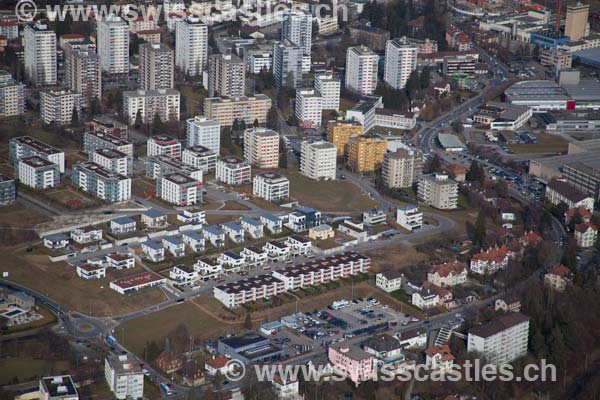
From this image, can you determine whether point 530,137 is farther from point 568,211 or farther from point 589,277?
point 589,277

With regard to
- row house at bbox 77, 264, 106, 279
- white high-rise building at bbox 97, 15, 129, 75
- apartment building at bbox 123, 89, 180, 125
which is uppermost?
white high-rise building at bbox 97, 15, 129, 75

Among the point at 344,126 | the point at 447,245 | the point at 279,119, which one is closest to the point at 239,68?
the point at 279,119

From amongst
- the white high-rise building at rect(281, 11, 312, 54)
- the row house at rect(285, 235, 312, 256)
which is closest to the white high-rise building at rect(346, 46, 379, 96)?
the white high-rise building at rect(281, 11, 312, 54)

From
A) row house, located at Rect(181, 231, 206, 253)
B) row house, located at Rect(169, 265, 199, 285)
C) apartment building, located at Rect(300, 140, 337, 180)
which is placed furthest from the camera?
apartment building, located at Rect(300, 140, 337, 180)

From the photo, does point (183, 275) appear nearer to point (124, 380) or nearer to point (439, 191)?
point (124, 380)

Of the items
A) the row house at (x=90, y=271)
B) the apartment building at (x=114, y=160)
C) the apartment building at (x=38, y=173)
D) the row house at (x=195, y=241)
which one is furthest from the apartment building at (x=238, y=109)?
the row house at (x=90, y=271)

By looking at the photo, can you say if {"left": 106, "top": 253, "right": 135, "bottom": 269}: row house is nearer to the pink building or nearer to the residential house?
the residential house

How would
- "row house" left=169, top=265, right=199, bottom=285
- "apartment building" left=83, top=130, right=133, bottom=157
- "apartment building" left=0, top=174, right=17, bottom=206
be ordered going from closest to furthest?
"row house" left=169, top=265, right=199, bottom=285
"apartment building" left=0, top=174, right=17, bottom=206
"apartment building" left=83, top=130, right=133, bottom=157

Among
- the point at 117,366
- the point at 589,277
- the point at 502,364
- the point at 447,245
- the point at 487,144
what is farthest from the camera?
the point at 487,144
